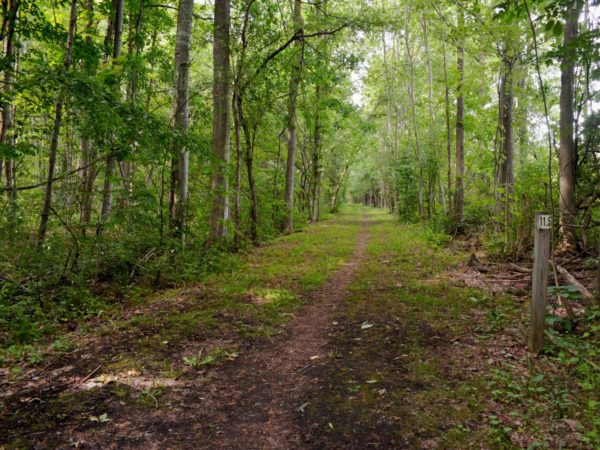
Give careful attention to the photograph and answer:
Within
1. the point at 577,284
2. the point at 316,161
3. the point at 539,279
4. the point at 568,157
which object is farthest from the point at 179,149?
the point at 316,161

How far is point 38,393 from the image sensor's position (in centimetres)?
338

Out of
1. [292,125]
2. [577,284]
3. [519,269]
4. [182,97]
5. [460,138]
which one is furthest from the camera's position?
[292,125]

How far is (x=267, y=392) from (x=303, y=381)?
40 cm

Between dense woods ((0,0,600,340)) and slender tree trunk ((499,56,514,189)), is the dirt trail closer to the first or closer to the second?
dense woods ((0,0,600,340))

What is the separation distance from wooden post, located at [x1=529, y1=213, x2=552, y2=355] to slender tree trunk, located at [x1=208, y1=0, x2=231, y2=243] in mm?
7121

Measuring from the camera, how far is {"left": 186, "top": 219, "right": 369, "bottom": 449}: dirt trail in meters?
2.91

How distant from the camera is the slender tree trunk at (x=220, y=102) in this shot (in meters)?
9.77

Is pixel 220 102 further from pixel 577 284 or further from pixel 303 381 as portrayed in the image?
pixel 577 284

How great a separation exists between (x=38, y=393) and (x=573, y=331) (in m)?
5.72

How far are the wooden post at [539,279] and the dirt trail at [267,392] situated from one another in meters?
2.37

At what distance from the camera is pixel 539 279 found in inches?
160

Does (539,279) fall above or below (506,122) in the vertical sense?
below

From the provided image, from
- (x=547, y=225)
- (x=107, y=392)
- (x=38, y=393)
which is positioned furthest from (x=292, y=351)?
(x=547, y=225)

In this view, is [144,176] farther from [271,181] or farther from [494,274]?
[271,181]
